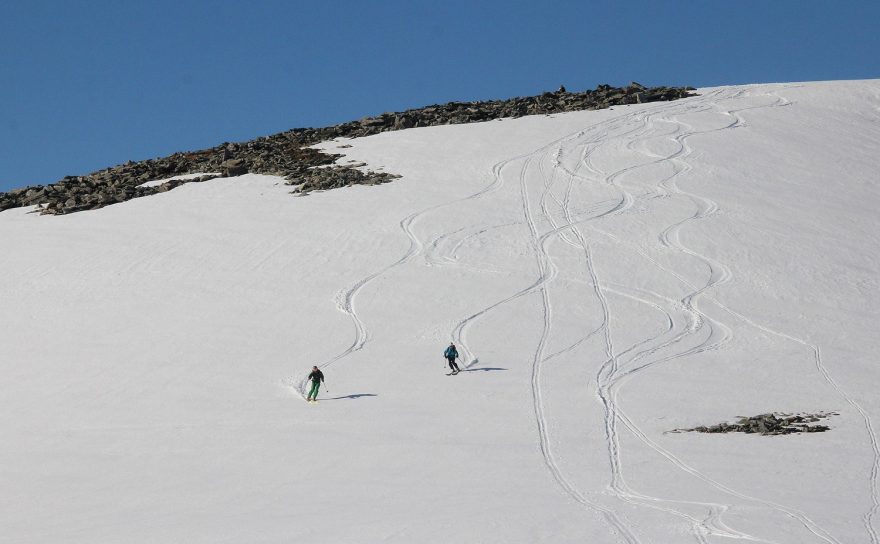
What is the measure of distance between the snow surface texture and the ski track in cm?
11

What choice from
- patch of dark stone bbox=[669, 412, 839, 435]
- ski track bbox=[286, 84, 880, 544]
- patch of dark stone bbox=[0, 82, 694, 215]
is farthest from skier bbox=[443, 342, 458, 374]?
patch of dark stone bbox=[0, 82, 694, 215]

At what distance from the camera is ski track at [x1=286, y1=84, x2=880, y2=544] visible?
642 inches

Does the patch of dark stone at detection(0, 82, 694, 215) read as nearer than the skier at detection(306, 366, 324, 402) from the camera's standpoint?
No

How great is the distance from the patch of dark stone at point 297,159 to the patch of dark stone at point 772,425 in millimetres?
27985

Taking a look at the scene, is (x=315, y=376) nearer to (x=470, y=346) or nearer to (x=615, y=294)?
(x=470, y=346)

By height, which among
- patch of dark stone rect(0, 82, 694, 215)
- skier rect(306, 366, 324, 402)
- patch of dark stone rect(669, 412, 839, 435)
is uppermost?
patch of dark stone rect(0, 82, 694, 215)

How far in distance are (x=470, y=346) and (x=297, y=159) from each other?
26.3m

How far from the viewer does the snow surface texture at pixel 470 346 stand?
16609 mm

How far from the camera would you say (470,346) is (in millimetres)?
28703

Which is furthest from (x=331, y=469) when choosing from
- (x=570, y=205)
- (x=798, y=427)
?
(x=570, y=205)

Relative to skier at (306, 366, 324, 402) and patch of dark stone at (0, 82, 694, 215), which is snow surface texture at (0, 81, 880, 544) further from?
patch of dark stone at (0, 82, 694, 215)

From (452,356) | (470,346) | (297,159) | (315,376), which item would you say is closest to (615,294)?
(470,346)

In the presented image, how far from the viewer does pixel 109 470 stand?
776 inches

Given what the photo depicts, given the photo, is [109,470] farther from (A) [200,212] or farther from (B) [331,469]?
(A) [200,212]
